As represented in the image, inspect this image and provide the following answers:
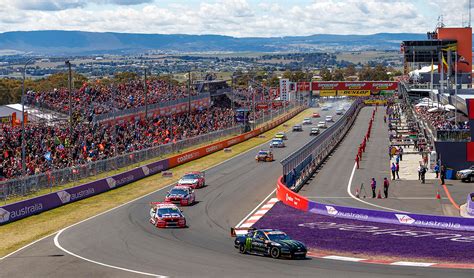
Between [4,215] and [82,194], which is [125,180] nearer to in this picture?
[82,194]

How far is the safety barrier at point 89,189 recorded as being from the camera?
147 feet

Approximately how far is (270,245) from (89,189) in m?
24.1

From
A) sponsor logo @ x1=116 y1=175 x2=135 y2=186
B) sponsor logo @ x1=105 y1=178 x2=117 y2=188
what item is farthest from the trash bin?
sponsor logo @ x1=105 y1=178 x2=117 y2=188

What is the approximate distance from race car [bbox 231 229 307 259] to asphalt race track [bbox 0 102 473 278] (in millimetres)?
435

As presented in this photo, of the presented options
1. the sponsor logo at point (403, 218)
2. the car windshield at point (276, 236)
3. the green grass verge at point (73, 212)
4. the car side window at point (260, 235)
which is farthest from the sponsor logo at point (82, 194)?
the car windshield at point (276, 236)

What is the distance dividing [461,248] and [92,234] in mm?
16904

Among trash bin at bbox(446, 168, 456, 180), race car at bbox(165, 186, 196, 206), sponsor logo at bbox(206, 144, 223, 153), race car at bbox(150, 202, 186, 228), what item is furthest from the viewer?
sponsor logo at bbox(206, 144, 223, 153)

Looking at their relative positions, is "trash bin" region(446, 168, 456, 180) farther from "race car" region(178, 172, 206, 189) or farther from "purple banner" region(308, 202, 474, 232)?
"purple banner" region(308, 202, 474, 232)

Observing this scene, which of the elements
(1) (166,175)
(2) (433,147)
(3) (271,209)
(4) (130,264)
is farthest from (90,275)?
(2) (433,147)

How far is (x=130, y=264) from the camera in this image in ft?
102

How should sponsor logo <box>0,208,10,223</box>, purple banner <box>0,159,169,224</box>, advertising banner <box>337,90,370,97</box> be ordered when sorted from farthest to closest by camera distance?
1. advertising banner <box>337,90,370,97</box>
2. purple banner <box>0,159,169,224</box>
3. sponsor logo <box>0,208,10,223</box>

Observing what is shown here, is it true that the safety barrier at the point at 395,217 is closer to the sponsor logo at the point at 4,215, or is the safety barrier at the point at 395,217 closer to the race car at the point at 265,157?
the sponsor logo at the point at 4,215

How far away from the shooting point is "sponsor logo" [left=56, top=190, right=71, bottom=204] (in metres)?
50.0

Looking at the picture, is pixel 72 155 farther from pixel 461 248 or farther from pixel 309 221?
pixel 461 248
